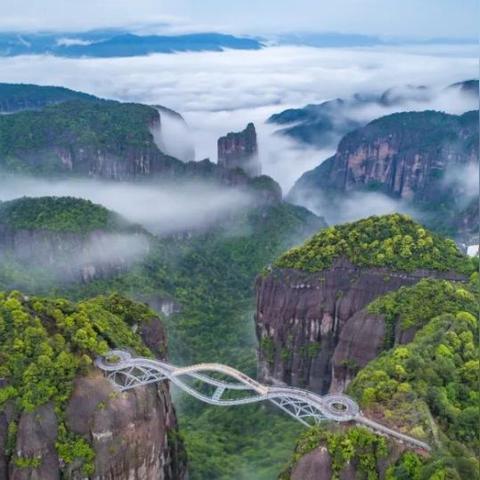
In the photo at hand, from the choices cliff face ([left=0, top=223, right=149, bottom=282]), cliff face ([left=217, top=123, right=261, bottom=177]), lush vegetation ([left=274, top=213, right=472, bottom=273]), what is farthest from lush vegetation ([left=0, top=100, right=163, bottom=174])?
lush vegetation ([left=274, top=213, right=472, bottom=273])

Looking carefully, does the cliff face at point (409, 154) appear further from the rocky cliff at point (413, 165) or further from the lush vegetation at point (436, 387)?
the lush vegetation at point (436, 387)

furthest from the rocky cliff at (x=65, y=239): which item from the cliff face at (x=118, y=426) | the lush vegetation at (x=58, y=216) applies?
the cliff face at (x=118, y=426)

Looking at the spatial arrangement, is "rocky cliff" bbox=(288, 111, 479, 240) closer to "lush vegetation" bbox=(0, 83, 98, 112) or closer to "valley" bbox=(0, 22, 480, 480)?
"valley" bbox=(0, 22, 480, 480)

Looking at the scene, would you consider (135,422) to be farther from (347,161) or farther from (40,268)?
(347,161)

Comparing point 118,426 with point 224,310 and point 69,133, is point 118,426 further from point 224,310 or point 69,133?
point 69,133

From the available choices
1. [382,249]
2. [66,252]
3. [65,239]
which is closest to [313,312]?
[382,249]

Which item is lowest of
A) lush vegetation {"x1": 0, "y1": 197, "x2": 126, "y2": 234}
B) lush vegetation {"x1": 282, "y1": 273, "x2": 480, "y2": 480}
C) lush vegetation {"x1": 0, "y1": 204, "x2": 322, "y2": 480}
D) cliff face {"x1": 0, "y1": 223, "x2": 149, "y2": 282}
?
lush vegetation {"x1": 0, "y1": 204, "x2": 322, "y2": 480}
